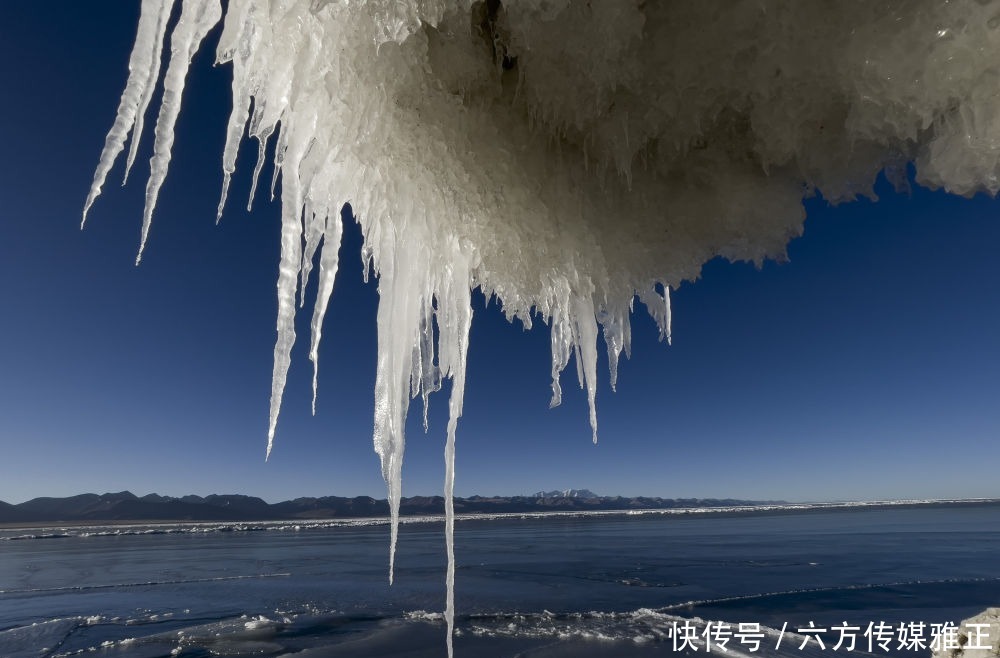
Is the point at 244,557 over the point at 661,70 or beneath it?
beneath

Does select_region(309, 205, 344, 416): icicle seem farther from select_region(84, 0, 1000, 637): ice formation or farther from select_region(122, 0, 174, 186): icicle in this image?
select_region(122, 0, 174, 186): icicle

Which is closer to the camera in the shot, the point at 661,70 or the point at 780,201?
the point at 661,70

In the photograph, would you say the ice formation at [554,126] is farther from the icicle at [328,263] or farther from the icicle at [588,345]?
the icicle at [588,345]

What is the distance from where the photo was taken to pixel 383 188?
1.92 metres

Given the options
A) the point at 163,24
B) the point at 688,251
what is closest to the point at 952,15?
the point at 688,251

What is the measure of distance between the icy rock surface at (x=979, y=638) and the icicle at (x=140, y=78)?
2.77 metres

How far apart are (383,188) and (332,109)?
337 millimetres

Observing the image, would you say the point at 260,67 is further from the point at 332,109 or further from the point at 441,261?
the point at 441,261

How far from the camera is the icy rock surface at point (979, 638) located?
60.2 inches

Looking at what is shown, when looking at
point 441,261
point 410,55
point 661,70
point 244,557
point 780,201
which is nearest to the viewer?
point 410,55

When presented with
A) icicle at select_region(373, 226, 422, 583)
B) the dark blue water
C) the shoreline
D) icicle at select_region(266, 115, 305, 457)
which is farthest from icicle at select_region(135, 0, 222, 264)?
the shoreline

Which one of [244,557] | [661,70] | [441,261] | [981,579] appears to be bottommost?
[244,557]

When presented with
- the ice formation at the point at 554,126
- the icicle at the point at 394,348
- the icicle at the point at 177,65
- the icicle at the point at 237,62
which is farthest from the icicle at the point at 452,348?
the icicle at the point at 177,65

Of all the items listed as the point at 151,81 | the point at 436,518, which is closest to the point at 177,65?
the point at 151,81
